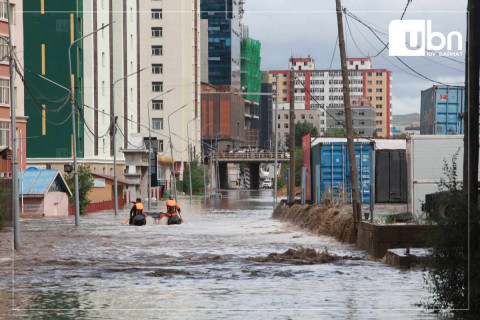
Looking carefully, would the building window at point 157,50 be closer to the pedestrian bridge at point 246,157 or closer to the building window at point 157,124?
the building window at point 157,124

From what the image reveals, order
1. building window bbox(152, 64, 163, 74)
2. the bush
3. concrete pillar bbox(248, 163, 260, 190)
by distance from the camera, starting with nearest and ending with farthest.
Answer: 1. the bush
2. building window bbox(152, 64, 163, 74)
3. concrete pillar bbox(248, 163, 260, 190)

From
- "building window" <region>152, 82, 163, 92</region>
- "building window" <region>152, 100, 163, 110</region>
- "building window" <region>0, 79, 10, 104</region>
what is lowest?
"building window" <region>0, 79, 10, 104</region>

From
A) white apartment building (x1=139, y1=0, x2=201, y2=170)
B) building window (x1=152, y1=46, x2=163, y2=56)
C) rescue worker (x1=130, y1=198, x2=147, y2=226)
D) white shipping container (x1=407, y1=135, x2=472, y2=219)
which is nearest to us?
white shipping container (x1=407, y1=135, x2=472, y2=219)

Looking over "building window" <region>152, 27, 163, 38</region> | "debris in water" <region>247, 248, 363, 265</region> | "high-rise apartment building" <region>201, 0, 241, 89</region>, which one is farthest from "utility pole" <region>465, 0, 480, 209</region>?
"high-rise apartment building" <region>201, 0, 241, 89</region>

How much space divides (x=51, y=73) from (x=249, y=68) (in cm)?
13111

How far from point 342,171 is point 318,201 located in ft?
5.55

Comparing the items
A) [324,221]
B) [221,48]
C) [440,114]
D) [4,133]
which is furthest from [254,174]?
[440,114]

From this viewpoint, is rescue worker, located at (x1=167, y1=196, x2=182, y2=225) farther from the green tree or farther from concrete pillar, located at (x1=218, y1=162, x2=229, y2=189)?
concrete pillar, located at (x1=218, y1=162, x2=229, y2=189)

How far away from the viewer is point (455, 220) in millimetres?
12086

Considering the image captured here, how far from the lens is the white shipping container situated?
96.8 feet

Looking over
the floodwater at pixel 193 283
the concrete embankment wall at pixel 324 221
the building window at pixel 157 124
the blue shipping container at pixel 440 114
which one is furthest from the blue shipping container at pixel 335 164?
the building window at pixel 157 124

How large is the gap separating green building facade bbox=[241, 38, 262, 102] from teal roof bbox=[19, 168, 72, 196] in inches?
5066

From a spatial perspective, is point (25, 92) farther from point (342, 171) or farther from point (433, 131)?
point (433, 131)

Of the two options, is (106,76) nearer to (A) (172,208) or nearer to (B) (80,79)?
(B) (80,79)
